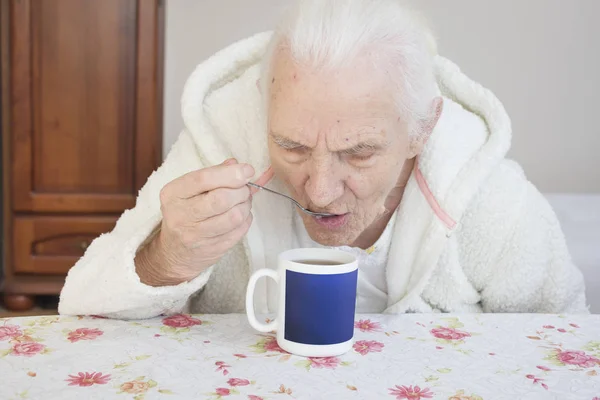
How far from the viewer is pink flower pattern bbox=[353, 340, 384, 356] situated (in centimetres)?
84

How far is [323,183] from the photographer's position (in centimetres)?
95

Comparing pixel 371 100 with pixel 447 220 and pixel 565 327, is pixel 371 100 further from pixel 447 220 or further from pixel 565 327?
pixel 565 327

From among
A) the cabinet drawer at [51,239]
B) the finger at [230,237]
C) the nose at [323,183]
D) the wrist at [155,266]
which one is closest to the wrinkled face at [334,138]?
the nose at [323,183]

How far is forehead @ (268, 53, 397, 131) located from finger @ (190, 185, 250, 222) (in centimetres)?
14

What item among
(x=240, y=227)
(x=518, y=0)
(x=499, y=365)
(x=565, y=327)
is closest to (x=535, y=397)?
(x=499, y=365)

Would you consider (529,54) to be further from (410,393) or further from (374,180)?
(410,393)

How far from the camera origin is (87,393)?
69cm

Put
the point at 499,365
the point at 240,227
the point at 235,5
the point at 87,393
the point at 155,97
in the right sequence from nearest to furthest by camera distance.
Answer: the point at 87,393, the point at 499,365, the point at 240,227, the point at 155,97, the point at 235,5

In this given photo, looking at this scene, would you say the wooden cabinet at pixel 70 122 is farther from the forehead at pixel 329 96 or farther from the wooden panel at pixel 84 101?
the forehead at pixel 329 96

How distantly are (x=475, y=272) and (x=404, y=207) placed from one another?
192 millimetres

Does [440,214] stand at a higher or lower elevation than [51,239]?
higher

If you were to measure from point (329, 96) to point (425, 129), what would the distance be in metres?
0.26

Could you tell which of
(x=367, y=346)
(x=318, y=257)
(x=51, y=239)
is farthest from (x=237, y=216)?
(x=51, y=239)

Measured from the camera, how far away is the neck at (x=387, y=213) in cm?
124
